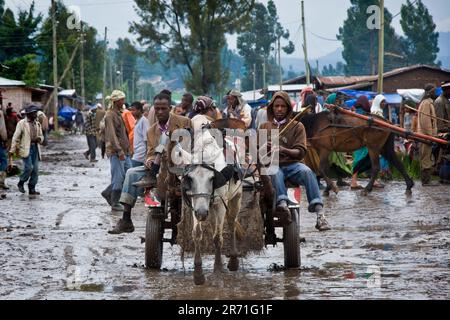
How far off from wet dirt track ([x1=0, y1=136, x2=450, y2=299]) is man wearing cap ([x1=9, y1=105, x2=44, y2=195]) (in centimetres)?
159

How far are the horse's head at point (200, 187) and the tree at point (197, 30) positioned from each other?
51043mm

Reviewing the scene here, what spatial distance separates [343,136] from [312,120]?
0.67m

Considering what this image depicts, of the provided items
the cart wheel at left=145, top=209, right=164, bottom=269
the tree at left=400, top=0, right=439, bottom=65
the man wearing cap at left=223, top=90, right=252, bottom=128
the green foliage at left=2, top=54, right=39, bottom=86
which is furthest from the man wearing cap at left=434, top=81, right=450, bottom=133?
the tree at left=400, top=0, right=439, bottom=65

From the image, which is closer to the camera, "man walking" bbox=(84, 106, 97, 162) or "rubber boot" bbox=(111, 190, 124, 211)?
"rubber boot" bbox=(111, 190, 124, 211)

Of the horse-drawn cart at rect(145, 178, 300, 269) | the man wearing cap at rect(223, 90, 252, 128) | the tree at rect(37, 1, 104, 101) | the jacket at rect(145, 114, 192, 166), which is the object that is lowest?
the horse-drawn cart at rect(145, 178, 300, 269)

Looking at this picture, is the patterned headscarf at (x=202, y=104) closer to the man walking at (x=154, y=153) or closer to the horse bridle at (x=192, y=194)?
the man walking at (x=154, y=153)

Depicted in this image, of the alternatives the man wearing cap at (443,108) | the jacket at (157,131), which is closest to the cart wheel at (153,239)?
the jacket at (157,131)

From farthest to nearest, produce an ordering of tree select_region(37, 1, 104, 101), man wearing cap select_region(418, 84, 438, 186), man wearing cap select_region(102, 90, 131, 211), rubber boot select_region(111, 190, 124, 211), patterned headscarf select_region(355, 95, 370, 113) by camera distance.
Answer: tree select_region(37, 1, 104, 101), man wearing cap select_region(418, 84, 438, 186), patterned headscarf select_region(355, 95, 370, 113), rubber boot select_region(111, 190, 124, 211), man wearing cap select_region(102, 90, 131, 211)

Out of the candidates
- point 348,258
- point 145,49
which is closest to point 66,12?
point 145,49

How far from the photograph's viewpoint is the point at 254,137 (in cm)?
930

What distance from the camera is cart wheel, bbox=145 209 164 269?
31.1 ft

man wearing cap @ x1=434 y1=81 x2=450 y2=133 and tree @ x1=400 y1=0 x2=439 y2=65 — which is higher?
tree @ x1=400 y1=0 x2=439 y2=65

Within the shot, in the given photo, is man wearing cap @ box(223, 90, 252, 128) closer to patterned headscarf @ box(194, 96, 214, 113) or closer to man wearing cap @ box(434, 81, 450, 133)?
patterned headscarf @ box(194, 96, 214, 113)

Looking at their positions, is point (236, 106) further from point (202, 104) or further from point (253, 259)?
point (202, 104)
